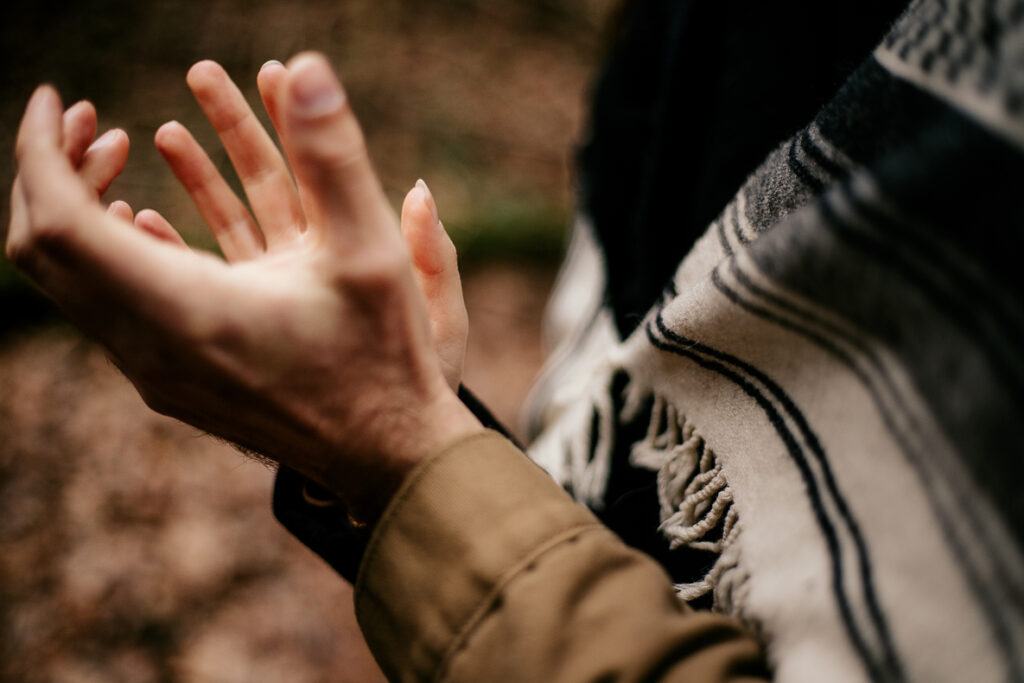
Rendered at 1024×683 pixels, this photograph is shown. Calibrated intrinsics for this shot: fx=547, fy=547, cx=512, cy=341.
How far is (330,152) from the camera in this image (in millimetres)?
333

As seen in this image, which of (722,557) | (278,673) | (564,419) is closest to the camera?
(722,557)

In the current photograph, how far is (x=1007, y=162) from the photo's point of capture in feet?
0.86

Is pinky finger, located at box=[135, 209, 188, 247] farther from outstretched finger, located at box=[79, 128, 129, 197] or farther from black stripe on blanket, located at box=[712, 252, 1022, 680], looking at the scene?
black stripe on blanket, located at box=[712, 252, 1022, 680]

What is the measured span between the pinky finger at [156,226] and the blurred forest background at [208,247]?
0.75 m

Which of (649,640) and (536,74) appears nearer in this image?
(649,640)

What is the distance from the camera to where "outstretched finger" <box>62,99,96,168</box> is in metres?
0.46

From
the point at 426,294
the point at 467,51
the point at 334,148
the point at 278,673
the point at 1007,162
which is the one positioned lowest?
the point at 278,673

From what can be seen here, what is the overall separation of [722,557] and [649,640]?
12 cm

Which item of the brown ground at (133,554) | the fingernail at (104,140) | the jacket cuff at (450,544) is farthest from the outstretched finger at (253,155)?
the brown ground at (133,554)

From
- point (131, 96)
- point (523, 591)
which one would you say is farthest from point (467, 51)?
point (523, 591)

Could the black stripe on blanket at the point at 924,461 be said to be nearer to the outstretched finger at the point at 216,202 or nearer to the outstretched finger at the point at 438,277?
the outstretched finger at the point at 438,277

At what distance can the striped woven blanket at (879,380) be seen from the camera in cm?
26

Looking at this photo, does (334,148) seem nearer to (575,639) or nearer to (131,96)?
(575,639)

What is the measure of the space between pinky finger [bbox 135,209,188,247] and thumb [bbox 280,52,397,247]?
0.85ft
